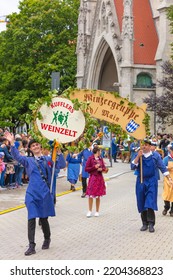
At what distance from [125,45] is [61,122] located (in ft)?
128

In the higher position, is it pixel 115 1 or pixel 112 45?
pixel 115 1

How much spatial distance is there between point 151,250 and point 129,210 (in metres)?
5.21

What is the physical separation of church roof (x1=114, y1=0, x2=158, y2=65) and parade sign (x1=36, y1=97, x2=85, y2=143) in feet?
129

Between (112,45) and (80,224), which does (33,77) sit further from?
(80,224)

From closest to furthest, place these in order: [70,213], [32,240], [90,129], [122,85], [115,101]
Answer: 1. [32,240]
2. [90,129]
3. [115,101]
4. [70,213]
5. [122,85]

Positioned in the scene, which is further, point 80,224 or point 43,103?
point 80,224

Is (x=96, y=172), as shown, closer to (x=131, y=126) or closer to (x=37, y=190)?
(x=131, y=126)

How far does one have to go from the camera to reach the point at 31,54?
51.6 m

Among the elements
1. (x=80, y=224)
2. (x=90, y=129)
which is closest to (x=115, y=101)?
(x=90, y=129)

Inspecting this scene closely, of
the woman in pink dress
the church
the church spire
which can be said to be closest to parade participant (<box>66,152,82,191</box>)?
the woman in pink dress

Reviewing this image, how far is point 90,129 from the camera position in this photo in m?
10.2

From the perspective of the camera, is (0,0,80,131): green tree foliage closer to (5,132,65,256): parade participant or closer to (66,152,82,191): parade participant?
(66,152,82,191): parade participant

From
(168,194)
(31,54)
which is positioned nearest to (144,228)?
(168,194)

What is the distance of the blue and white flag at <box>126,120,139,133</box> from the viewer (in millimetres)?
11273
